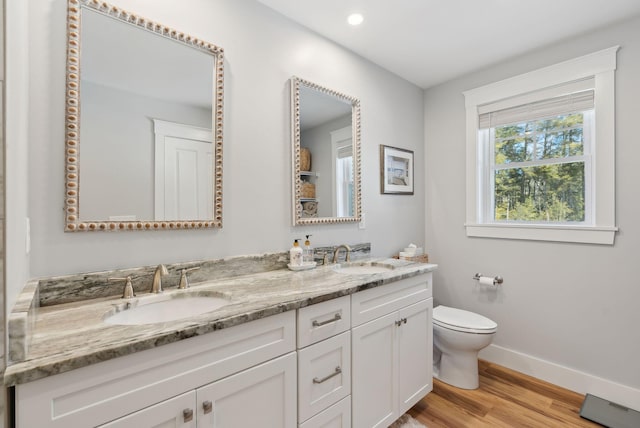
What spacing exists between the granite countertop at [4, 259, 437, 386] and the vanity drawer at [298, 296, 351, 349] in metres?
0.04

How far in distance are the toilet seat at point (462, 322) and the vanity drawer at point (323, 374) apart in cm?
103

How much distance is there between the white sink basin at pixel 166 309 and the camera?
111 cm

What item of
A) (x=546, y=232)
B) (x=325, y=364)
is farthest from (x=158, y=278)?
(x=546, y=232)

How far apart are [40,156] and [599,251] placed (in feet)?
10.2

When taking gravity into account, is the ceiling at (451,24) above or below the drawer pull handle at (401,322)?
above

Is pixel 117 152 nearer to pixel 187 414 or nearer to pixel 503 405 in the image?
pixel 187 414

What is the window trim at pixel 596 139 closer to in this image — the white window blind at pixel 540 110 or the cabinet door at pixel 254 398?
the white window blind at pixel 540 110

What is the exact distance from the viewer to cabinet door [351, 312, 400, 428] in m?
1.45

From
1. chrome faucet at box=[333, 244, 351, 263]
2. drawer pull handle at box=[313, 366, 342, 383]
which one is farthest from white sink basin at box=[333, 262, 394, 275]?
drawer pull handle at box=[313, 366, 342, 383]

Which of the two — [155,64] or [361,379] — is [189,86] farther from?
[361,379]

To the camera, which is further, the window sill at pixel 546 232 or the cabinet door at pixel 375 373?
the window sill at pixel 546 232

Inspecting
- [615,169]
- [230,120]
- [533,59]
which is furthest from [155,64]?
[615,169]

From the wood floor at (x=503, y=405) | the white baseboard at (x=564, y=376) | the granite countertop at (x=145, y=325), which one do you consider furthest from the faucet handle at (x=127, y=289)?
the white baseboard at (x=564, y=376)

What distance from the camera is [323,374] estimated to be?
1.30 metres
